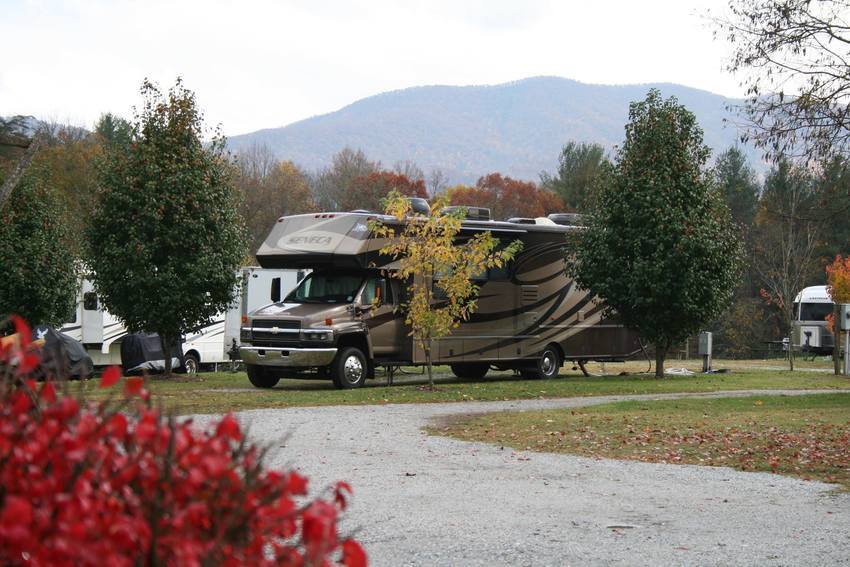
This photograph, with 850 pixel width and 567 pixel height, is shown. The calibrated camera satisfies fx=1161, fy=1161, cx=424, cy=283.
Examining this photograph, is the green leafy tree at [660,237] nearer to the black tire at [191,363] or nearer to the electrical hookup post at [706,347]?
the electrical hookup post at [706,347]

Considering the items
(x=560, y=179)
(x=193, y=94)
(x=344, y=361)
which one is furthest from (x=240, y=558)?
(x=560, y=179)

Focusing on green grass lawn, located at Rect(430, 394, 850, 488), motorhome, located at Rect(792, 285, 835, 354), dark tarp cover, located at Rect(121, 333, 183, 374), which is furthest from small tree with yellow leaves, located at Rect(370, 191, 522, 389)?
motorhome, located at Rect(792, 285, 835, 354)

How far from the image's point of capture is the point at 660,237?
86.4 ft

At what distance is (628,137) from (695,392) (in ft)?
24.5

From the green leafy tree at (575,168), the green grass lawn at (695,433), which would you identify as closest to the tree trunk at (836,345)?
the green grass lawn at (695,433)

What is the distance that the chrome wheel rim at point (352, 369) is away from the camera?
22.3 m

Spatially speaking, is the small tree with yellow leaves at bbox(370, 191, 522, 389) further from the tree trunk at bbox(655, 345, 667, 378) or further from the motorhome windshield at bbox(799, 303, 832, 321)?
the motorhome windshield at bbox(799, 303, 832, 321)

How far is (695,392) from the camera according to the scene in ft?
75.5

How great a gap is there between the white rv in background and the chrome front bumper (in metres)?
3.42

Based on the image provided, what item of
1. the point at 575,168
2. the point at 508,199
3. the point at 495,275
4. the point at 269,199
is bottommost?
the point at 495,275

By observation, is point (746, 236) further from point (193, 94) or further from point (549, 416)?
point (549, 416)

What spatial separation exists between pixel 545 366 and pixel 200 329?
7.98 meters

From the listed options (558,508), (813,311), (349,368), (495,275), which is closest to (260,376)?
(349,368)

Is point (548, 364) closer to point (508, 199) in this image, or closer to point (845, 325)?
point (845, 325)
